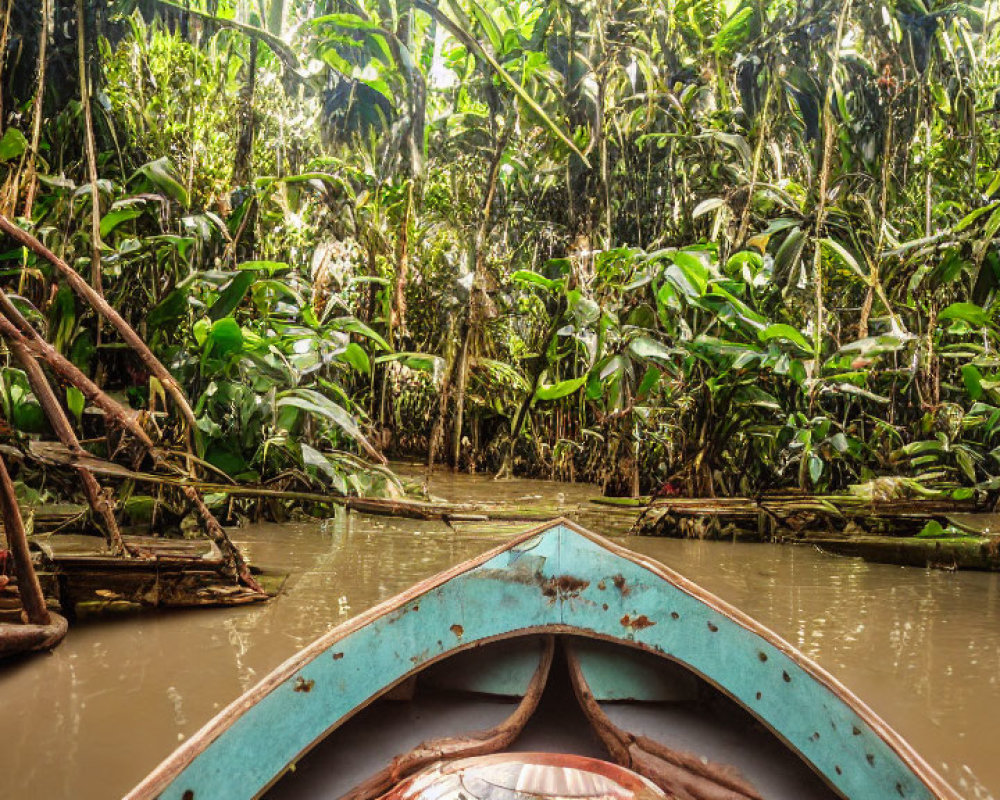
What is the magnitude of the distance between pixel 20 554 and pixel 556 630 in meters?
0.97

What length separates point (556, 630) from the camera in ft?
2.90

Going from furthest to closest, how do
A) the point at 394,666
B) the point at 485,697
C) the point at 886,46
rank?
the point at 886,46 < the point at 485,697 < the point at 394,666

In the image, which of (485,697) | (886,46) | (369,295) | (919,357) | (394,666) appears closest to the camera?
(394,666)

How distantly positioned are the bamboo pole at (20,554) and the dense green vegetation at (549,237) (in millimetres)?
581

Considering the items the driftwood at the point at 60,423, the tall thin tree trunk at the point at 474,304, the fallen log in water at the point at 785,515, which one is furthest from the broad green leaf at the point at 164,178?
the tall thin tree trunk at the point at 474,304

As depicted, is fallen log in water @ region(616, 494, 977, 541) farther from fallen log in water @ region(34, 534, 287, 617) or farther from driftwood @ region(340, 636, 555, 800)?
driftwood @ region(340, 636, 555, 800)

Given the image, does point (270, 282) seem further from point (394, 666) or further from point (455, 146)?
point (455, 146)

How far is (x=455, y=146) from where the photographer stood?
233 inches

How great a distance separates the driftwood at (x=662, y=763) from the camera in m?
0.86

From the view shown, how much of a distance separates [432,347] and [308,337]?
2668 millimetres

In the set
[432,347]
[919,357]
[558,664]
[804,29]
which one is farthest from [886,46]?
[558,664]

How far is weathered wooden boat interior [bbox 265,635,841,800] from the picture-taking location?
34.4 inches

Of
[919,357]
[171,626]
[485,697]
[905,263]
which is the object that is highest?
[905,263]

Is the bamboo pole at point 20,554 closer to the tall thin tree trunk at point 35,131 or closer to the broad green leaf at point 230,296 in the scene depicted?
the broad green leaf at point 230,296
